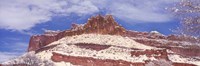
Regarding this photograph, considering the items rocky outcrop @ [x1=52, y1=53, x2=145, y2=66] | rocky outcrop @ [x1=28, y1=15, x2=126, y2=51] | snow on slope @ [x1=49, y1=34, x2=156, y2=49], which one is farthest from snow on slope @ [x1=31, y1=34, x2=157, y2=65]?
rocky outcrop @ [x1=52, y1=53, x2=145, y2=66]

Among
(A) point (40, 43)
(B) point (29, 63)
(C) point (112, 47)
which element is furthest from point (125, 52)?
(B) point (29, 63)

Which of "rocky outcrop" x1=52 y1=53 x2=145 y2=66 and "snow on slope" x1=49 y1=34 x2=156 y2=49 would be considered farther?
"snow on slope" x1=49 y1=34 x2=156 y2=49

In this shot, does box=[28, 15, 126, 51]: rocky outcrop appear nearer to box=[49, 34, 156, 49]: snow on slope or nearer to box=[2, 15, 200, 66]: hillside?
box=[2, 15, 200, 66]: hillside

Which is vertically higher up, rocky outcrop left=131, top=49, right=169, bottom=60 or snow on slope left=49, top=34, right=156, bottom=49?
snow on slope left=49, top=34, right=156, bottom=49

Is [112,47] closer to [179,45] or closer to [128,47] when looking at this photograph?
[128,47]

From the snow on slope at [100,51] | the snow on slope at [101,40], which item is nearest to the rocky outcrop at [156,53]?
the snow on slope at [100,51]

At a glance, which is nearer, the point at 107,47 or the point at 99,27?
the point at 107,47

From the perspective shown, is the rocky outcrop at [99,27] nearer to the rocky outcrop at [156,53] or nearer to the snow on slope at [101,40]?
the snow on slope at [101,40]

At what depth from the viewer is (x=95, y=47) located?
142 m

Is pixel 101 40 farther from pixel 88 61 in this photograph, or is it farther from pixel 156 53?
pixel 156 53

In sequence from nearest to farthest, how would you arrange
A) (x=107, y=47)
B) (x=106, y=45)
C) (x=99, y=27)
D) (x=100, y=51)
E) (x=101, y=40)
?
(x=100, y=51) < (x=107, y=47) < (x=106, y=45) < (x=101, y=40) < (x=99, y=27)

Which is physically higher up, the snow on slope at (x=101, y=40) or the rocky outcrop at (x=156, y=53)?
the snow on slope at (x=101, y=40)

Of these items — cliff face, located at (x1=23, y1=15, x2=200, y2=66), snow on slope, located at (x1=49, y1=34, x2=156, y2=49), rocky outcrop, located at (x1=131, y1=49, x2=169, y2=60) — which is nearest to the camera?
rocky outcrop, located at (x1=131, y1=49, x2=169, y2=60)

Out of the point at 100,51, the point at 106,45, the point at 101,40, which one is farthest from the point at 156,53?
the point at 101,40
